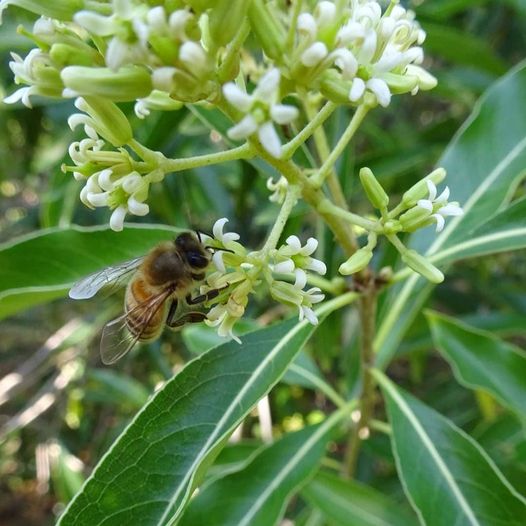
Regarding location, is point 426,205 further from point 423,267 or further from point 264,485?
point 264,485

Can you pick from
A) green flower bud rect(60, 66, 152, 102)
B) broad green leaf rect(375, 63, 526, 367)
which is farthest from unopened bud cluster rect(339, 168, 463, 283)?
broad green leaf rect(375, 63, 526, 367)

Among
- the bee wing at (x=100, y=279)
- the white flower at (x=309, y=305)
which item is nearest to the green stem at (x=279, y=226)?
the white flower at (x=309, y=305)

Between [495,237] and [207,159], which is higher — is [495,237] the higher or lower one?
the lower one

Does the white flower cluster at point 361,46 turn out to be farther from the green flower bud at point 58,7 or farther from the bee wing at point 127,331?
the bee wing at point 127,331

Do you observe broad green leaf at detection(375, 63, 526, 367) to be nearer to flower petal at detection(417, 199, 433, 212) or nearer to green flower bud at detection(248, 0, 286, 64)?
flower petal at detection(417, 199, 433, 212)

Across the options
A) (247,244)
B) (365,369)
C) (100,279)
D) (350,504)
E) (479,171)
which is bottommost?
(247,244)

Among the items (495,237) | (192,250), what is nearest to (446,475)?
(495,237)

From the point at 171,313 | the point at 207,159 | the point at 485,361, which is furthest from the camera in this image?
the point at 485,361
